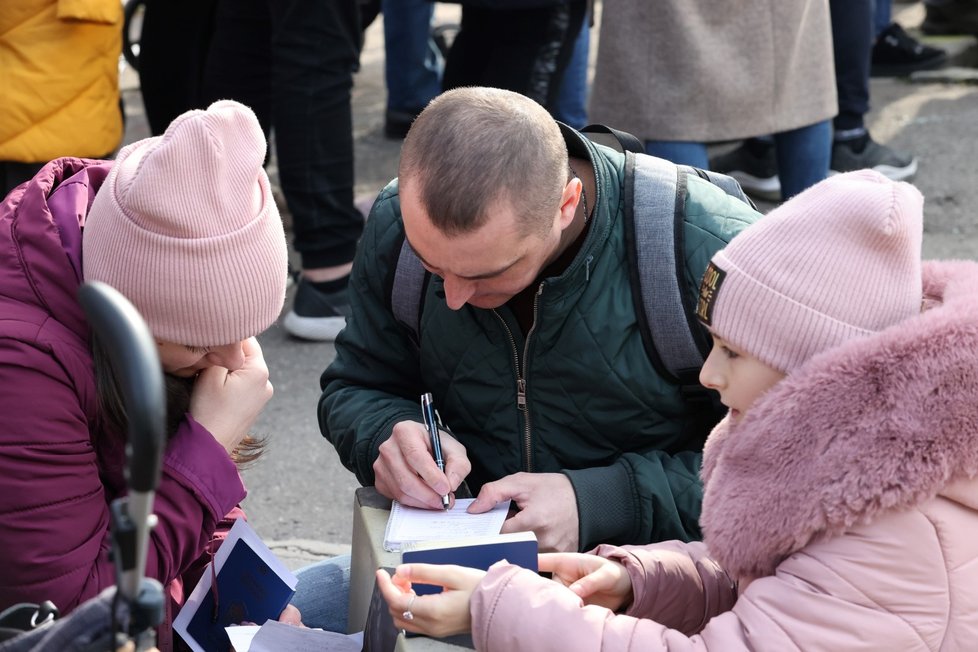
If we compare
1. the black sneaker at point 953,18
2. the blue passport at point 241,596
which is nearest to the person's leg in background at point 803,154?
the blue passport at point 241,596

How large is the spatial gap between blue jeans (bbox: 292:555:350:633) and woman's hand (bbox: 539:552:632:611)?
61 centimetres

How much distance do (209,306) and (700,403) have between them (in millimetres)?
895

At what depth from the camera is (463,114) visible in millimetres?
2129

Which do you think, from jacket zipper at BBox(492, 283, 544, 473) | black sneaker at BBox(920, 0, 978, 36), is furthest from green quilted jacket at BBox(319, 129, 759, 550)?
black sneaker at BBox(920, 0, 978, 36)

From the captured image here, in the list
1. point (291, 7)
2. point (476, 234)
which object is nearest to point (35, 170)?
point (291, 7)

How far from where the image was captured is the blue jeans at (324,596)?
7.99 feet

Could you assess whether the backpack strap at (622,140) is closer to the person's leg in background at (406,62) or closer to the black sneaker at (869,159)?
the black sneaker at (869,159)

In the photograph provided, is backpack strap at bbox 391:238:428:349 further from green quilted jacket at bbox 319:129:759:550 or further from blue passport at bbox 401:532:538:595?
blue passport at bbox 401:532:538:595

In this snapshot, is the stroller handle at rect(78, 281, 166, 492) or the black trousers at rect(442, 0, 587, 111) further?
the black trousers at rect(442, 0, 587, 111)

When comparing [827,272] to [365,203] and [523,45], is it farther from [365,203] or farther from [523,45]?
[365,203]

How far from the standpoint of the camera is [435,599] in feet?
5.91

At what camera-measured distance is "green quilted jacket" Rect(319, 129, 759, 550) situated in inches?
87.8

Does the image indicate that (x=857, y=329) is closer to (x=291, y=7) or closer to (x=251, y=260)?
(x=251, y=260)

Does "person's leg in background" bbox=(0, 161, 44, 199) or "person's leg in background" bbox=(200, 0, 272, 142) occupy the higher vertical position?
"person's leg in background" bbox=(200, 0, 272, 142)
